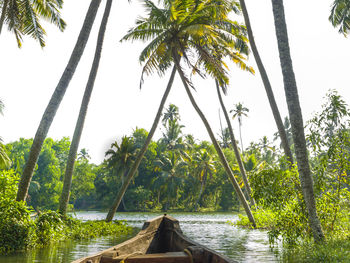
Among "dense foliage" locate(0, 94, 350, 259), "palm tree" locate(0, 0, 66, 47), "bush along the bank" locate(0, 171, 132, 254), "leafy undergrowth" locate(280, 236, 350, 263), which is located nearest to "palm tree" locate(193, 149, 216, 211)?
"dense foliage" locate(0, 94, 350, 259)

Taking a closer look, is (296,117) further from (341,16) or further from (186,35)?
(341,16)

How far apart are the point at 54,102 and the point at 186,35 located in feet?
27.5

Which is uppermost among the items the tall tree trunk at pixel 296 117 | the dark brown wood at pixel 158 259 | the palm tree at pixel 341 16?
the palm tree at pixel 341 16

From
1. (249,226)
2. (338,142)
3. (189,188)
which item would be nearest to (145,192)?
(189,188)

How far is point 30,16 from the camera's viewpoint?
50.5ft

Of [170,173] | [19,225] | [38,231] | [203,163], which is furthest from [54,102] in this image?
[203,163]

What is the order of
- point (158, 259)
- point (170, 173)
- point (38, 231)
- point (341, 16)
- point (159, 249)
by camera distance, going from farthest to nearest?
point (170, 173) → point (341, 16) → point (38, 231) → point (159, 249) → point (158, 259)

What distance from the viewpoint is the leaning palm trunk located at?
12.1 metres

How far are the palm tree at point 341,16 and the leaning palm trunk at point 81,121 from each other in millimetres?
13155

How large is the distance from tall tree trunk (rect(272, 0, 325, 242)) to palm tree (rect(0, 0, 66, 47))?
10902mm

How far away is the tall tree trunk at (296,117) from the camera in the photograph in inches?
284

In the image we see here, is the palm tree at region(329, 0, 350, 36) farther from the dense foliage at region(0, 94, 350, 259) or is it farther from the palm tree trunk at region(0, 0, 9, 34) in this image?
the palm tree trunk at region(0, 0, 9, 34)

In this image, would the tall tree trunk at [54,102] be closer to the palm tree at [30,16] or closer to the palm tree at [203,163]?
the palm tree at [30,16]

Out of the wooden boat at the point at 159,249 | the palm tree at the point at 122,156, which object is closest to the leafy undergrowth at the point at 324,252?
the wooden boat at the point at 159,249
